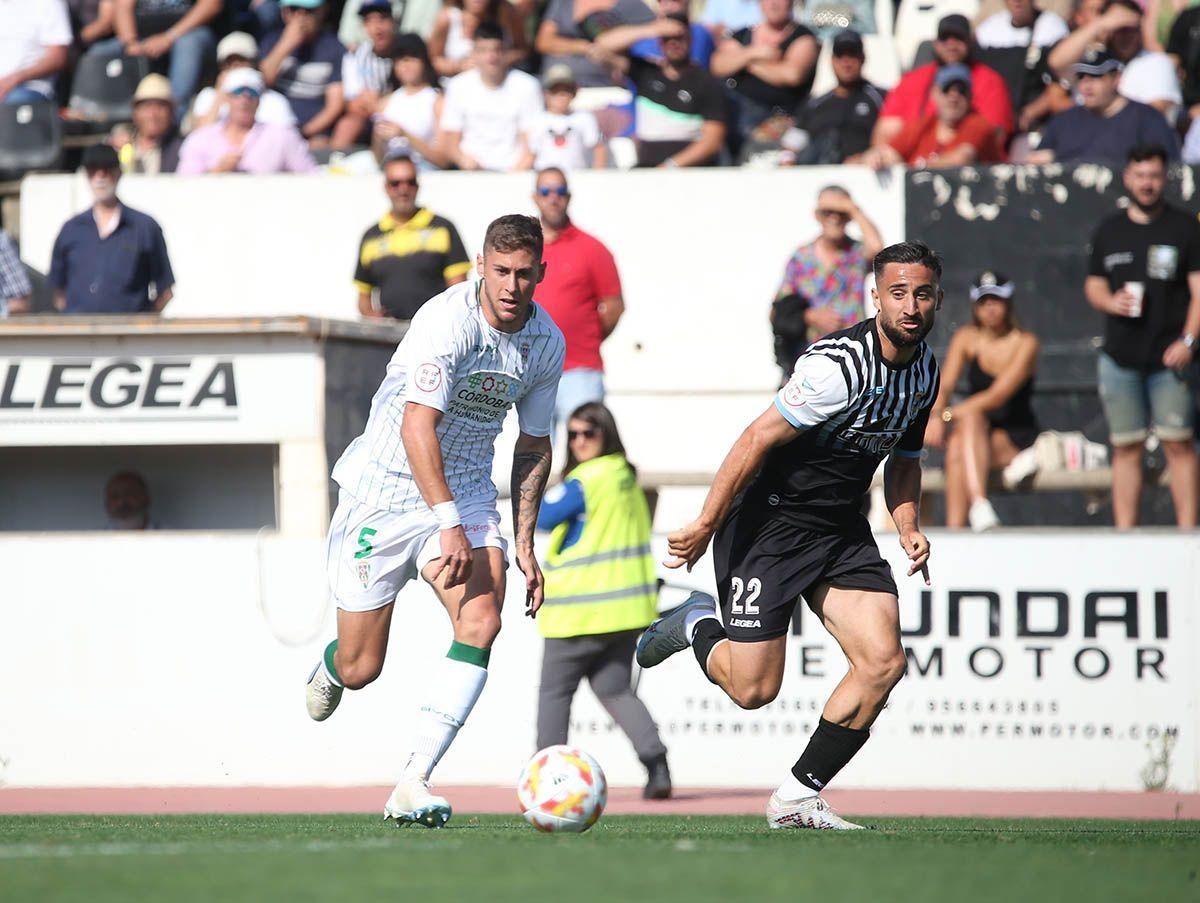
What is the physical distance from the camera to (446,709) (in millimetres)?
7777

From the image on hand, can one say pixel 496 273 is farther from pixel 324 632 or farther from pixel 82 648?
pixel 82 648

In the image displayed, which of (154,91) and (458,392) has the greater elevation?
(154,91)

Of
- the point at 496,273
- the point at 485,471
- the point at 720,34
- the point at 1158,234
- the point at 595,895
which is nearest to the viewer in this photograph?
the point at 595,895

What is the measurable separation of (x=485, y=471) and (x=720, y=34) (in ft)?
→ 30.7

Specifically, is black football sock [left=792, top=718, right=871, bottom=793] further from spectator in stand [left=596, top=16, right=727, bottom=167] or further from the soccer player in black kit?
spectator in stand [left=596, top=16, right=727, bottom=167]

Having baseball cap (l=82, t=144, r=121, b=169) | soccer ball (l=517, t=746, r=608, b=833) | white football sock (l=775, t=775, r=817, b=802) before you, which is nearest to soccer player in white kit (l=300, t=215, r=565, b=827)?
soccer ball (l=517, t=746, r=608, b=833)

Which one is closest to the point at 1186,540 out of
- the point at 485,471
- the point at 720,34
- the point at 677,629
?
the point at 677,629

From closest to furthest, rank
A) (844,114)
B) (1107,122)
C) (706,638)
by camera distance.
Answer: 1. (706,638)
2. (1107,122)
3. (844,114)

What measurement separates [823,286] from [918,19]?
5.08 meters

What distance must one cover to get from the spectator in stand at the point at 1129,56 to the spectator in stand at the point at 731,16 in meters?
2.68

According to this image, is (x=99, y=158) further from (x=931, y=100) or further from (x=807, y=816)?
(x=807, y=816)

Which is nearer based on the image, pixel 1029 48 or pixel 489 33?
pixel 489 33

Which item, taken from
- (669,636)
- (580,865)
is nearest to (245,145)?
(669,636)

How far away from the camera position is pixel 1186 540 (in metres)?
11.7
